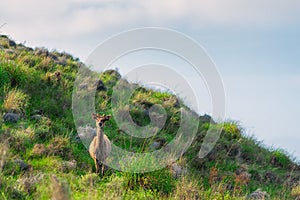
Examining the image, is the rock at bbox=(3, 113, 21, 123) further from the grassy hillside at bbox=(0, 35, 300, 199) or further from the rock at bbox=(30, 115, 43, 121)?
the rock at bbox=(30, 115, 43, 121)

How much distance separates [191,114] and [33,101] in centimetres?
619

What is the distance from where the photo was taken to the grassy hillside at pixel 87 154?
11078 millimetres

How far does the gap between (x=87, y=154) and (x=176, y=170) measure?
7.29 feet

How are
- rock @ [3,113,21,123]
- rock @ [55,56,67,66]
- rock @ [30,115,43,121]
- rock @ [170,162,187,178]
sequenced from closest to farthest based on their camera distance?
rock @ [170,162,187,178] → rock @ [3,113,21,123] → rock @ [30,115,43,121] → rock @ [55,56,67,66]

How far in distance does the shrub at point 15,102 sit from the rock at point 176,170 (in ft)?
14.3

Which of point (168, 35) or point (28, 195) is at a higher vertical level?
point (168, 35)

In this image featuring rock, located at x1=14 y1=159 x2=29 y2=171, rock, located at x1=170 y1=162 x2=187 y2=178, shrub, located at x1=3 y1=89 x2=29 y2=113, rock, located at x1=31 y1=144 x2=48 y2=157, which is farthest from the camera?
shrub, located at x1=3 y1=89 x2=29 y2=113

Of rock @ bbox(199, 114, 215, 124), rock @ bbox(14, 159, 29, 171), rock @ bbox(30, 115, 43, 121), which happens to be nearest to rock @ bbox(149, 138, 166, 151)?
rock @ bbox(30, 115, 43, 121)

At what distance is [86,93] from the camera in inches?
717

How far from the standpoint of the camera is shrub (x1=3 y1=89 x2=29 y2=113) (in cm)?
1476

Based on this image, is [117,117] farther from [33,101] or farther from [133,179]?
[133,179]

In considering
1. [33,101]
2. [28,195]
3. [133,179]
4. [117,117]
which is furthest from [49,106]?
[28,195]

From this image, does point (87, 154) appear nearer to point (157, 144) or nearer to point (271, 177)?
point (157, 144)

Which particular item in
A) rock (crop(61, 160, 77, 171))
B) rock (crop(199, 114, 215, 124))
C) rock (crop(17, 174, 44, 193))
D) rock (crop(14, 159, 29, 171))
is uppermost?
rock (crop(199, 114, 215, 124))
